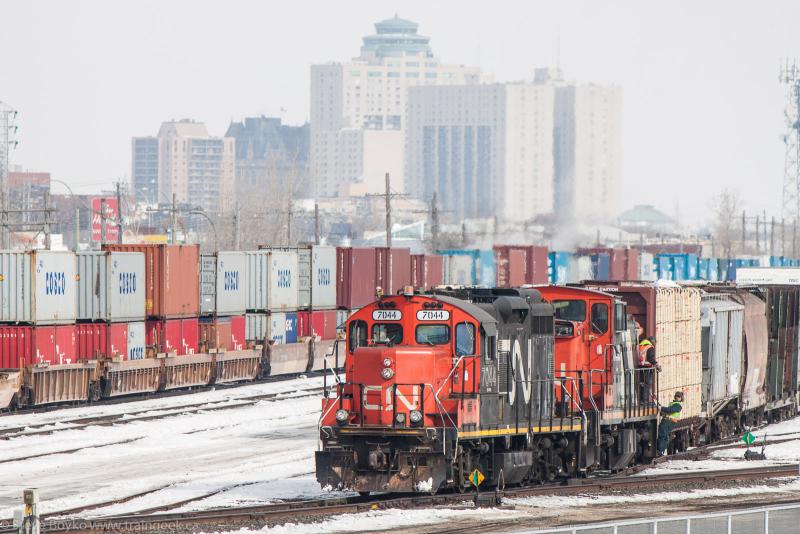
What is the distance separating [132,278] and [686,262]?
49220 mm

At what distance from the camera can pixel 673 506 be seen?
75.3ft

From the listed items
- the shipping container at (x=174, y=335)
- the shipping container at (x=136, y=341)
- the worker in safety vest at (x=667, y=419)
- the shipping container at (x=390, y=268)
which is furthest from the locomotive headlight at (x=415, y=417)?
the shipping container at (x=390, y=268)

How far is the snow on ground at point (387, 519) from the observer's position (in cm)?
2003

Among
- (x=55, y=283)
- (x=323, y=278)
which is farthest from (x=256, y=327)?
(x=55, y=283)

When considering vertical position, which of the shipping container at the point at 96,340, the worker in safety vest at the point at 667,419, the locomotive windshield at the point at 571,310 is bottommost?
the worker in safety vest at the point at 667,419

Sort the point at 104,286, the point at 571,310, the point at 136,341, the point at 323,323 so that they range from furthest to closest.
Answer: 1. the point at 323,323
2. the point at 136,341
3. the point at 104,286
4. the point at 571,310

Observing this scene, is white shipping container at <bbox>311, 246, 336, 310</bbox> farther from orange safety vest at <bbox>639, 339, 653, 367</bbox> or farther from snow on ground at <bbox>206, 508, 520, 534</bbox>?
snow on ground at <bbox>206, 508, 520, 534</bbox>

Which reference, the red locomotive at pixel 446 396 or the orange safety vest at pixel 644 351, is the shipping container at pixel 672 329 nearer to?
the orange safety vest at pixel 644 351

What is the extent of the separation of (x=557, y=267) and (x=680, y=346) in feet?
169

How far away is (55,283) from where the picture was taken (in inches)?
1651

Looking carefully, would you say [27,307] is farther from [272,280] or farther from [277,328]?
[277,328]

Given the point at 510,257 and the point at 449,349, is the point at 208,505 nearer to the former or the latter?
the point at 449,349

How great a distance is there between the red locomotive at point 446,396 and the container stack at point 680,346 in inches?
187

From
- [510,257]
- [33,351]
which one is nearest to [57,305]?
[33,351]
